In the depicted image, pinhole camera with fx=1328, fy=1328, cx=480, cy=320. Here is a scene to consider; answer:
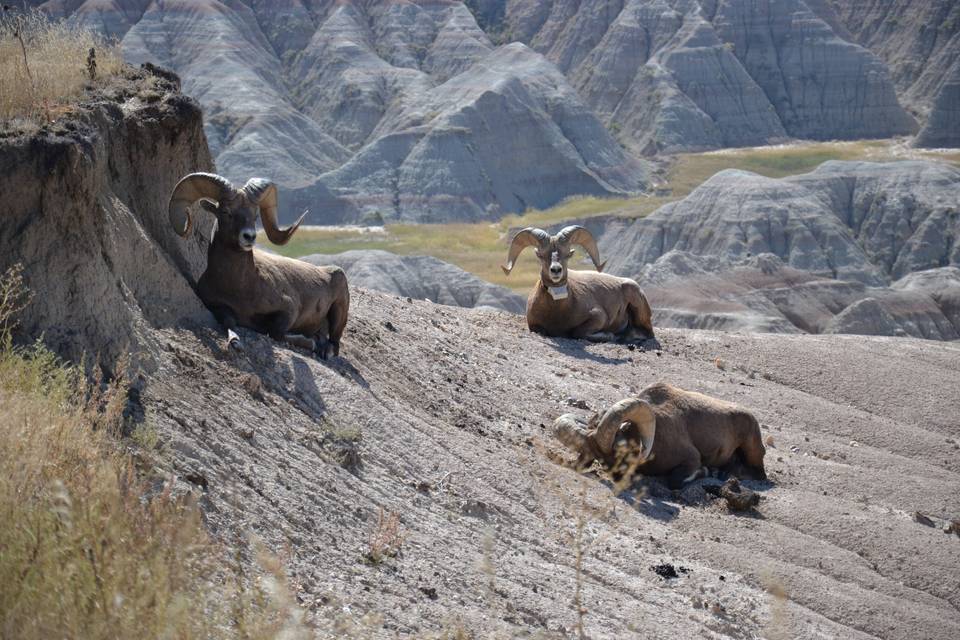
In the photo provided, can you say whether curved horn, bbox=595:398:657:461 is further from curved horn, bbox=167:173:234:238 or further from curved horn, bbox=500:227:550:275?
curved horn, bbox=500:227:550:275

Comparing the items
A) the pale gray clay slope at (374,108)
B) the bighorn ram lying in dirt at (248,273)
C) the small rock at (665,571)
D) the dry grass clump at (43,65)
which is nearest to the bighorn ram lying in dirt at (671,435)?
the small rock at (665,571)

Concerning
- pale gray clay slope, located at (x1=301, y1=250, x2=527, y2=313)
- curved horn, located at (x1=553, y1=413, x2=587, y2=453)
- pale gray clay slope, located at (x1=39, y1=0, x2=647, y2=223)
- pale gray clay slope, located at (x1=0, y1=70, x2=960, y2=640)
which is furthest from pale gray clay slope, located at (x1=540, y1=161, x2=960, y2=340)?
curved horn, located at (x1=553, y1=413, x2=587, y2=453)

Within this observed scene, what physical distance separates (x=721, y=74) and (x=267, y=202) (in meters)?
105

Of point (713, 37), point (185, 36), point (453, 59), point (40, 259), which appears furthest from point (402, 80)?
point (40, 259)

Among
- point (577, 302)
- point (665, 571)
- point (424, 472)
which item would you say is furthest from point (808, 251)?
point (424, 472)

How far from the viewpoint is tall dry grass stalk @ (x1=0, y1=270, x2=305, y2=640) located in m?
5.36

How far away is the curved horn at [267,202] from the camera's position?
1321 cm

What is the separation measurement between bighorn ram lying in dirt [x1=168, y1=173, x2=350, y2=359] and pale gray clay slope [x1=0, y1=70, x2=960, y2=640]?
1.06 ft

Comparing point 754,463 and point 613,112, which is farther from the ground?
point 754,463

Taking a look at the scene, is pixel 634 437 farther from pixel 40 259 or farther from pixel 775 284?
pixel 775 284

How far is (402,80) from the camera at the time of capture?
10325 cm

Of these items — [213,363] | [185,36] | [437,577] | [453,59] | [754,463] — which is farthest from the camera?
[453,59]

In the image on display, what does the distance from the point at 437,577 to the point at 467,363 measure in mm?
7997

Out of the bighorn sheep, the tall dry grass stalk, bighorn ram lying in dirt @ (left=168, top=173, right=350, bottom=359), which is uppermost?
the tall dry grass stalk
